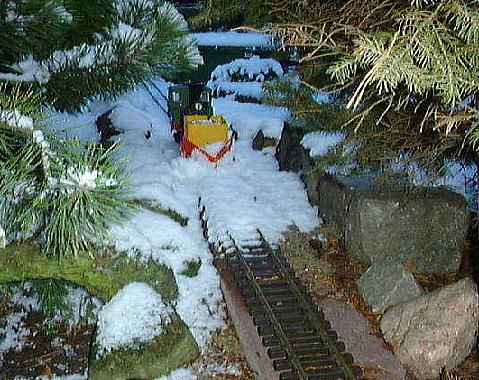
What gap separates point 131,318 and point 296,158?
645 cm

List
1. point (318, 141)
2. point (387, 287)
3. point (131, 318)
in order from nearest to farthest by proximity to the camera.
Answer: point (131, 318) < point (387, 287) < point (318, 141)

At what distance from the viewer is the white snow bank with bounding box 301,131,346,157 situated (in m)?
10.4

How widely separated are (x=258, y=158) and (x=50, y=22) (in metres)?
10.2

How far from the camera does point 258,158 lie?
13.3 metres

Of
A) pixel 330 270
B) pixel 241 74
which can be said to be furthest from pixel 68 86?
pixel 241 74

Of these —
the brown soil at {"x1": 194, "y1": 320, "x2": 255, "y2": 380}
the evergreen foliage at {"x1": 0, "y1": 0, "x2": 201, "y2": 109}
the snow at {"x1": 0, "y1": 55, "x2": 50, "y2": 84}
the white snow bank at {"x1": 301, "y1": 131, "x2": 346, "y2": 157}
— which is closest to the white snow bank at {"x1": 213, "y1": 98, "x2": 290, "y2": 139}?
the white snow bank at {"x1": 301, "y1": 131, "x2": 346, "y2": 157}

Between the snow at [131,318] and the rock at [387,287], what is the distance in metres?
2.89

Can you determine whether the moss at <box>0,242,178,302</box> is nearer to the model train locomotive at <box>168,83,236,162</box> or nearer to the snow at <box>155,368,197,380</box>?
the snow at <box>155,368,197,380</box>

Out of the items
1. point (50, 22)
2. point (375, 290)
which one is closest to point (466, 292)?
point (375, 290)

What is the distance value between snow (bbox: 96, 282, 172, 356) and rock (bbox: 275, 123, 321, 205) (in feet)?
15.7

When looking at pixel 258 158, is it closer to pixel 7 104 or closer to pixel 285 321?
pixel 285 321

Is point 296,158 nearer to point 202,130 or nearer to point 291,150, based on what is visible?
point 291,150

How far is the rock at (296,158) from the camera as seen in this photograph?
35.8ft

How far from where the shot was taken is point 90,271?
6.39m
